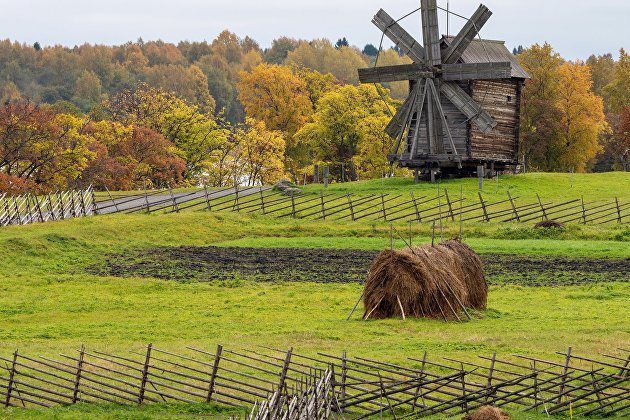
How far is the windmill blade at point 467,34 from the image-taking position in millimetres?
76500

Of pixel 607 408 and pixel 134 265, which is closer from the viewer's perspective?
pixel 607 408

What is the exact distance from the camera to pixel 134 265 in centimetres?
5378

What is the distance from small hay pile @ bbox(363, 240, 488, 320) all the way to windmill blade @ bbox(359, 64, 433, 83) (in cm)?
3896

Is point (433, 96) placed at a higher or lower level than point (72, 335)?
higher

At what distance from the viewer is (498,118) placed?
3214 inches

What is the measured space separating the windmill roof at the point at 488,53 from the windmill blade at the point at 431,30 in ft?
3.53

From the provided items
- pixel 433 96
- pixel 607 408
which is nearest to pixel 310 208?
pixel 433 96

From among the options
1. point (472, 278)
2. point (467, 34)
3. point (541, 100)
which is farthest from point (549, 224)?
point (541, 100)

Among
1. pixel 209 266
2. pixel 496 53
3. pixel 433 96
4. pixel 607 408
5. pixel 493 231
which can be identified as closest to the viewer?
pixel 607 408

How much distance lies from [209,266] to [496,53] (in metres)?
36.7

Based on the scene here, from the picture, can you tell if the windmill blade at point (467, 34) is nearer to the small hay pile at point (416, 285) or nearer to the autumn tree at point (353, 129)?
the autumn tree at point (353, 129)

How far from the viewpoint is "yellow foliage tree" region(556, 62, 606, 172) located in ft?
324

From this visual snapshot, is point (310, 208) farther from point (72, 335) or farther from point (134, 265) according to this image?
point (72, 335)

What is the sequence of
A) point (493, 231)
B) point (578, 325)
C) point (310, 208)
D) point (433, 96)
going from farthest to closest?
point (433, 96) → point (310, 208) → point (493, 231) → point (578, 325)
